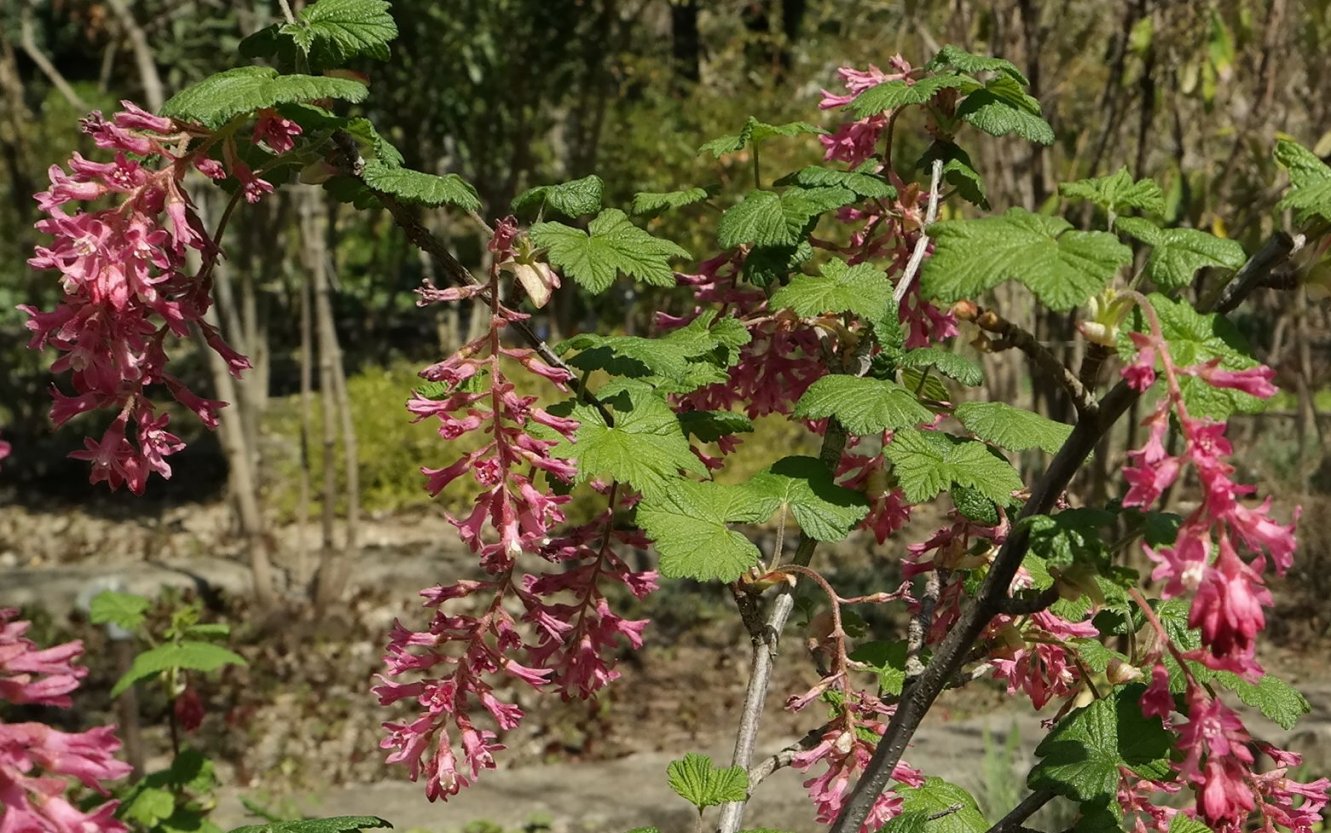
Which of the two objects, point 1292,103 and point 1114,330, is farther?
point 1292,103

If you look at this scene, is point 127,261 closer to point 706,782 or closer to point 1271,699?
point 706,782

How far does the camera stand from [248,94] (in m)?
1.02

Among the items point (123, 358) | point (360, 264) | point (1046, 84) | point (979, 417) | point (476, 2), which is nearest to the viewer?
point (123, 358)

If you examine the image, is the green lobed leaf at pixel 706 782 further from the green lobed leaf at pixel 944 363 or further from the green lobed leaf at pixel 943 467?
the green lobed leaf at pixel 944 363

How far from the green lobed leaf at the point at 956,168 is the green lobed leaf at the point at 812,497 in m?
0.35

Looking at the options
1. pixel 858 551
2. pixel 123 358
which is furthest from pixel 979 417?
pixel 858 551

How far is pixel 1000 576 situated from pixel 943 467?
7.7 inches

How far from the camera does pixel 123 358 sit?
109 centimetres

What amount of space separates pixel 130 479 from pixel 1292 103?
677cm

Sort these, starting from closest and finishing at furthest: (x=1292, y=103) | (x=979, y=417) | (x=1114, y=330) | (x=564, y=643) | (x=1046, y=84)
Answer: (x=1114, y=330), (x=979, y=417), (x=564, y=643), (x=1046, y=84), (x=1292, y=103)

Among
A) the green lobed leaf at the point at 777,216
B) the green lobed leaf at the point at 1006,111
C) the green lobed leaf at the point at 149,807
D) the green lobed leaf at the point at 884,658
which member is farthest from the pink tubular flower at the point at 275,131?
the green lobed leaf at the point at 149,807

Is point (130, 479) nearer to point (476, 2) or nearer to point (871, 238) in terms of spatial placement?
point (871, 238)

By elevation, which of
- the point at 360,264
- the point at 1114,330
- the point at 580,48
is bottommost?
the point at 360,264

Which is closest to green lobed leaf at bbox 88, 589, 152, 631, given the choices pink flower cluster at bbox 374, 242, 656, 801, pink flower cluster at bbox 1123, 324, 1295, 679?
pink flower cluster at bbox 374, 242, 656, 801
